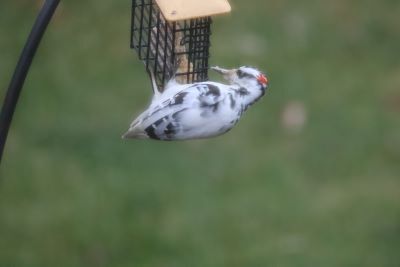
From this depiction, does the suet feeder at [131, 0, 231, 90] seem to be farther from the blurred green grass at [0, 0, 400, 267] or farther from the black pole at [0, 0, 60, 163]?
the blurred green grass at [0, 0, 400, 267]

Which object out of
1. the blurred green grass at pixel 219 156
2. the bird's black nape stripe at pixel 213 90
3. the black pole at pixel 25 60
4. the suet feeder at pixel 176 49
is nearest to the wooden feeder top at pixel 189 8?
the bird's black nape stripe at pixel 213 90

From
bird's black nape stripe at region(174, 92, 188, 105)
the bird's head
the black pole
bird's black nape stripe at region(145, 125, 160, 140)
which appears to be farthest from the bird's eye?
the black pole

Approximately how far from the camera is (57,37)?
29.6 feet

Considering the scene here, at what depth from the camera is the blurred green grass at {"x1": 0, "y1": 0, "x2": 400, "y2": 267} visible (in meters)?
7.20

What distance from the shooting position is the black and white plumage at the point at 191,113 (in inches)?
167

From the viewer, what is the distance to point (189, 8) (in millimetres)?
4230

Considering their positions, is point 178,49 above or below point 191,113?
above

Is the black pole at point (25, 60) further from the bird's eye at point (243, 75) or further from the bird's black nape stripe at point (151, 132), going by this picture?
the bird's eye at point (243, 75)

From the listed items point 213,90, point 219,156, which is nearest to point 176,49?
point 213,90

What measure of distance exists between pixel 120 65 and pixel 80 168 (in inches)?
52.7

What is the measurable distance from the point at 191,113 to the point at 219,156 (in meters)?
3.67

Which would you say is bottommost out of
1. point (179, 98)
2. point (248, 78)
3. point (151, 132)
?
point (151, 132)

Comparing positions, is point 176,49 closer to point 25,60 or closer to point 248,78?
point 248,78

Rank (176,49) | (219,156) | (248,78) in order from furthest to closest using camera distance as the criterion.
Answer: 1. (219,156)
2. (176,49)
3. (248,78)
